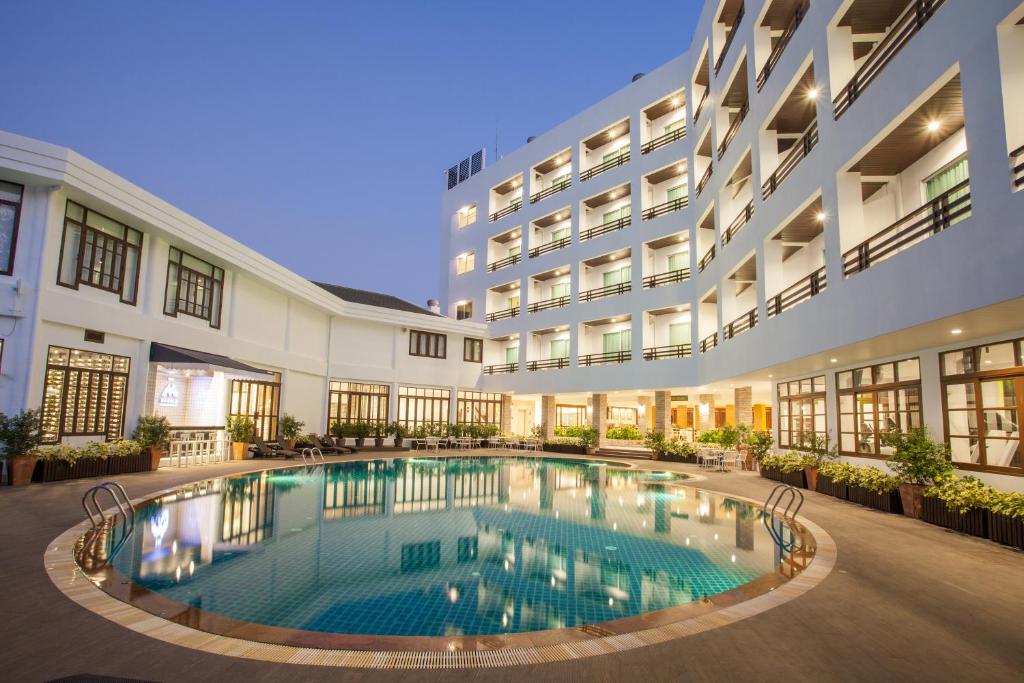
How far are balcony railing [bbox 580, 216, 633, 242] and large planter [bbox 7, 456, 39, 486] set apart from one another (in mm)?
21962

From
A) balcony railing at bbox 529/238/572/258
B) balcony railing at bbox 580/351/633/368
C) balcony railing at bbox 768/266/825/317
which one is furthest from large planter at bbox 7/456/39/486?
balcony railing at bbox 529/238/572/258

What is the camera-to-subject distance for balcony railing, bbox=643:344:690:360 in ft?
75.7

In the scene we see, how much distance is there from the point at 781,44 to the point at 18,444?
61.1ft

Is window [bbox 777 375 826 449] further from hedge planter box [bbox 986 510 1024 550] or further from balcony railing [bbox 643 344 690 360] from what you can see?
hedge planter box [bbox 986 510 1024 550]

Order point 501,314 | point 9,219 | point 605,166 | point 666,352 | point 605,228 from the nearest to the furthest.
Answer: point 9,219, point 666,352, point 605,228, point 605,166, point 501,314

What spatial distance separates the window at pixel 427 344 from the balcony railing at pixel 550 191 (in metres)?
8.79

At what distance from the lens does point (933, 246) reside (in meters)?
7.59

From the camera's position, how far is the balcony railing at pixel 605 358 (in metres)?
25.3

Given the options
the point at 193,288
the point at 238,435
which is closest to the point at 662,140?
the point at 193,288

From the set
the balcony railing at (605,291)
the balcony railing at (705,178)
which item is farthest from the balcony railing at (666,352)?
the balcony railing at (705,178)

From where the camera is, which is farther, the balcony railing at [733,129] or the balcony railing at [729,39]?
the balcony railing at [729,39]

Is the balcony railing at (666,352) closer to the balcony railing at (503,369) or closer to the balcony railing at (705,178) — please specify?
the balcony railing at (705,178)

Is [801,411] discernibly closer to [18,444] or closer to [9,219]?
[18,444]

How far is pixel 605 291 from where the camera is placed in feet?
86.5
